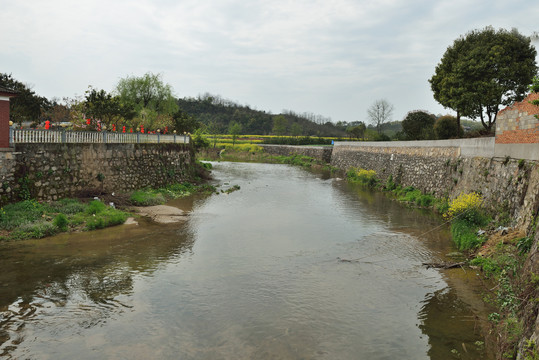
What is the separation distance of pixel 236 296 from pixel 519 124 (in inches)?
484

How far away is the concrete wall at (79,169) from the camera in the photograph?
51.3 ft

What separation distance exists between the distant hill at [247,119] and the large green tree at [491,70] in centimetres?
7708

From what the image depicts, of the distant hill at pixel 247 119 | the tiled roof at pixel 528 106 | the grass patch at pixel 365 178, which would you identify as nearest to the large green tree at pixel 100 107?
the grass patch at pixel 365 178

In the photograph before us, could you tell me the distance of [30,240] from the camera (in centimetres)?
1373

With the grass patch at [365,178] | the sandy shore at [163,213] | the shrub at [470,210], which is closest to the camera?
the shrub at [470,210]

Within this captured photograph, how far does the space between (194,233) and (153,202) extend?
618 centimetres

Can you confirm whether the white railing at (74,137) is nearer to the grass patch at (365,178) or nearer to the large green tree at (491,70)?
the grass patch at (365,178)

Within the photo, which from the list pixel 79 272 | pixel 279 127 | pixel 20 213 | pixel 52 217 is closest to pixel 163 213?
pixel 52 217

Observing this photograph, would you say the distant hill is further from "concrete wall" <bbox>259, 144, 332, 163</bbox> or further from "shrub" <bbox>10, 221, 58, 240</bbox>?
"shrub" <bbox>10, 221, 58, 240</bbox>

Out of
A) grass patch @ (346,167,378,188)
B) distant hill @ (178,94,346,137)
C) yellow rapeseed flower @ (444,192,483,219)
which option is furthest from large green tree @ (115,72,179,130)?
distant hill @ (178,94,346,137)

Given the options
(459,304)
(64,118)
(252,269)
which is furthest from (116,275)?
(64,118)

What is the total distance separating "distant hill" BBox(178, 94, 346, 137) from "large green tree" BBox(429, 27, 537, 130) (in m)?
77.1

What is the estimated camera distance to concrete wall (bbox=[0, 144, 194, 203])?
15.6 meters

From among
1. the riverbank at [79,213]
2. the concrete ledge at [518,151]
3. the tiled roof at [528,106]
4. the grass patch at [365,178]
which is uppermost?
the tiled roof at [528,106]
